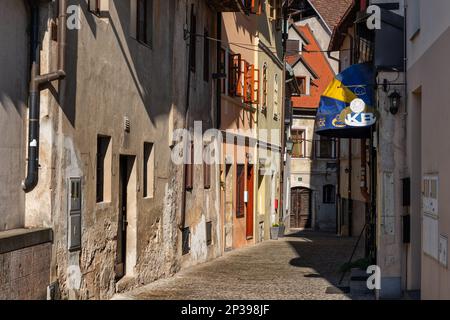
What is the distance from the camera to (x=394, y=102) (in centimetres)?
1159

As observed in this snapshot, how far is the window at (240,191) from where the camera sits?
75.6 ft

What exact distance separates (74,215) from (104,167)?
1.66 meters

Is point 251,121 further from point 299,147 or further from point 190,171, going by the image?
point 299,147

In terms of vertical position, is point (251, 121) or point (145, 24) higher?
point (145, 24)

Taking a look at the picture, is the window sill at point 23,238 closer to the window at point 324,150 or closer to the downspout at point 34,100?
the downspout at point 34,100

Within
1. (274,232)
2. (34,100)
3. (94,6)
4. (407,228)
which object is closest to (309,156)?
(274,232)

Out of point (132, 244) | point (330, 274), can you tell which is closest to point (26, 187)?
point (132, 244)

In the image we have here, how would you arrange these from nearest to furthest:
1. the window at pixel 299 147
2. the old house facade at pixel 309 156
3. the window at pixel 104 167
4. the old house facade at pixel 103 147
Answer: the old house facade at pixel 103 147
the window at pixel 104 167
the old house facade at pixel 309 156
the window at pixel 299 147

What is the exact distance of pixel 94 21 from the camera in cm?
1104

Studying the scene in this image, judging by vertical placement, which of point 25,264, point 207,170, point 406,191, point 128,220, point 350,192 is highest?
point 207,170

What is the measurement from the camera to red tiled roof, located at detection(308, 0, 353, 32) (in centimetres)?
4925

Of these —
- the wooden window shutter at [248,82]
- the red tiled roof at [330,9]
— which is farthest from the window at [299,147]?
the wooden window shutter at [248,82]

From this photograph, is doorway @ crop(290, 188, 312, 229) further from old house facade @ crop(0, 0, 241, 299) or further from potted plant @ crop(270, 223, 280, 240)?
old house facade @ crop(0, 0, 241, 299)

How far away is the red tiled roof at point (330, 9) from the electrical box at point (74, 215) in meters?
40.5
